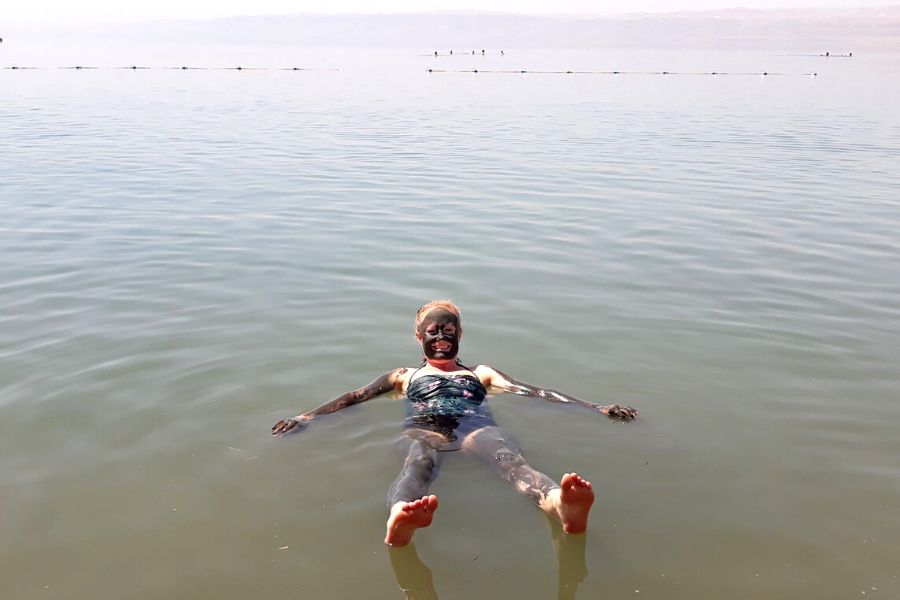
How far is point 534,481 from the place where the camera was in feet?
19.8

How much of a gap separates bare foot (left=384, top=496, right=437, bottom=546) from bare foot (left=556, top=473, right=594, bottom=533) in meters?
0.81

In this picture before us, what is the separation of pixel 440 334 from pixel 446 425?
0.90 meters

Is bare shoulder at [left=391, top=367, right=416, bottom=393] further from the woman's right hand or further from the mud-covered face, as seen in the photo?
the woman's right hand

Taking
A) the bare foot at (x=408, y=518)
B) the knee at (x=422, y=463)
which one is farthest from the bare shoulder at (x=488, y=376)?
the bare foot at (x=408, y=518)

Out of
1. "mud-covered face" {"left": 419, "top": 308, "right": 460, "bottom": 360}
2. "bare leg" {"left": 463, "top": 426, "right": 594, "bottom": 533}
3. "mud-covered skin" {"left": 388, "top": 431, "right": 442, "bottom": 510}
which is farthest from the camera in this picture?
"mud-covered face" {"left": 419, "top": 308, "right": 460, "bottom": 360}

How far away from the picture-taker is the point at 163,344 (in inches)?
365

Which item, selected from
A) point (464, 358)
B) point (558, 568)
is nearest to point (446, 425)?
point (558, 568)

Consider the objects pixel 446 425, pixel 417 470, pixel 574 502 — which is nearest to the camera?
pixel 574 502

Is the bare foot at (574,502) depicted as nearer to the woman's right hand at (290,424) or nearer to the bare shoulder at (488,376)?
the bare shoulder at (488,376)

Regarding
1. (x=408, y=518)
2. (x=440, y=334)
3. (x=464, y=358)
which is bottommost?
(x=464, y=358)

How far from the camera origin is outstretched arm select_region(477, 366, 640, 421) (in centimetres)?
736

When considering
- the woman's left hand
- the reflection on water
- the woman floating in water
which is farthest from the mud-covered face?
the reflection on water

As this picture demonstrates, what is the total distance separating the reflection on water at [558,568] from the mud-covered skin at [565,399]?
1.74 metres

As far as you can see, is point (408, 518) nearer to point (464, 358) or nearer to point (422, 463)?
point (422, 463)
